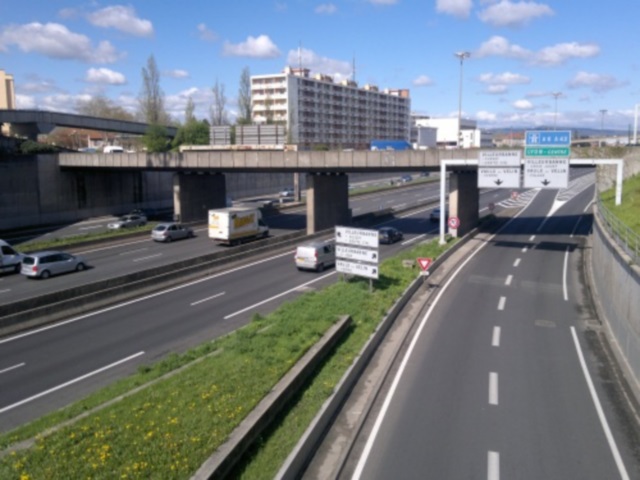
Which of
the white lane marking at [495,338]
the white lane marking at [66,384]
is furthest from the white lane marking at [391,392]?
the white lane marking at [66,384]

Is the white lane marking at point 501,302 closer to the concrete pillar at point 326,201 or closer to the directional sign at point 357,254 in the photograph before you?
the directional sign at point 357,254

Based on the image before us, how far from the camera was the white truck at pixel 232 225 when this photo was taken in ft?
140

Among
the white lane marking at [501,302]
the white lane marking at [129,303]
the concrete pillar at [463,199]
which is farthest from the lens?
the concrete pillar at [463,199]

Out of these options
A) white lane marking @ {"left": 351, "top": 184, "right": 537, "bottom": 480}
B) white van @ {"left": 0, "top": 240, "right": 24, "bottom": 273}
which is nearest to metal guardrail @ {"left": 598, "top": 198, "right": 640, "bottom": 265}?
white lane marking @ {"left": 351, "top": 184, "right": 537, "bottom": 480}

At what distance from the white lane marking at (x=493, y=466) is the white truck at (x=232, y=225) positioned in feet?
108

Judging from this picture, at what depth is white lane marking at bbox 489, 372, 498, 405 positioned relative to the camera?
1505 cm

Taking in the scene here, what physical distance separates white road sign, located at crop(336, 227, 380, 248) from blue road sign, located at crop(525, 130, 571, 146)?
1675 centimetres

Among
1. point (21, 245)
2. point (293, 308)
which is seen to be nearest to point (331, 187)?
point (21, 245)

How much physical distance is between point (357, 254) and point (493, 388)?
11276 mm

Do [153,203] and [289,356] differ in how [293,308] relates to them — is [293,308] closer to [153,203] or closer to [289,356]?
[289,356]

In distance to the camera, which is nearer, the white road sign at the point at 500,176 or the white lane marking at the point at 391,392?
the white lane marking at the point at 391,392

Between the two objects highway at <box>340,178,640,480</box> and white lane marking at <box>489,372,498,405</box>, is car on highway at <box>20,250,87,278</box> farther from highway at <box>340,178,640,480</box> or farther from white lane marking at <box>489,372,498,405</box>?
white lane marking at <box>489,372,498,405</box>

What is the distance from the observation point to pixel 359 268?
25984 millimetres

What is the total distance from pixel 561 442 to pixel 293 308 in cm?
1205
